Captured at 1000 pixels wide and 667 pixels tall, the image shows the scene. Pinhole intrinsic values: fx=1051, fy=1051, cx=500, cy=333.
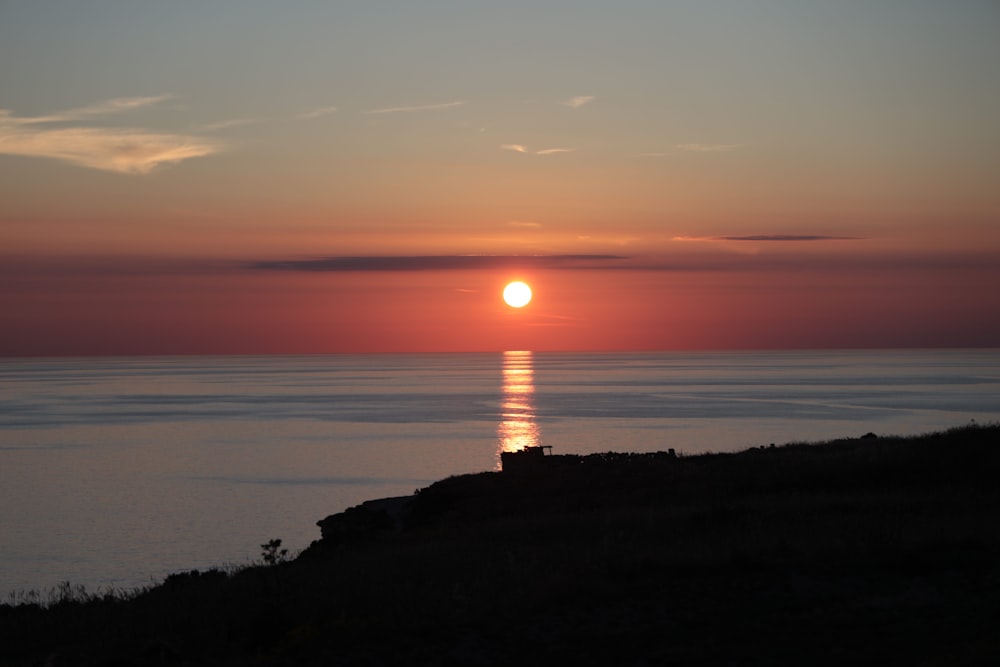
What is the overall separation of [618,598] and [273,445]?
3078 inches

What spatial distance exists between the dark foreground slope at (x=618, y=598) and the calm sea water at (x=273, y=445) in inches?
686

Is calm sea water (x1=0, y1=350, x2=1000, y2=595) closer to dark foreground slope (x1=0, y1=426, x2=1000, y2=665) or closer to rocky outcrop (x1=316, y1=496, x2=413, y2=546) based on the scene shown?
rocky outcrop (x1=316, y1=496, x2=413, y2=546)

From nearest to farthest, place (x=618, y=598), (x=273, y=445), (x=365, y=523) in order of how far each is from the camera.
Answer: (x=618, y=598) < (x=365, y=523) < (x=273, y=445)

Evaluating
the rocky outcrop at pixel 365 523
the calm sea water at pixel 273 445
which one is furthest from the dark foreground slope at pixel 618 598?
the calm sea water at pixel 273 445

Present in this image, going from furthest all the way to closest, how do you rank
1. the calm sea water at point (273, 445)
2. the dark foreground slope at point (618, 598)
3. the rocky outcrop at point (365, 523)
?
the calm sea water at point (273, 445) → the rocky outcrop at point (365, 523) → the dark foreground slope at point (618, 598)

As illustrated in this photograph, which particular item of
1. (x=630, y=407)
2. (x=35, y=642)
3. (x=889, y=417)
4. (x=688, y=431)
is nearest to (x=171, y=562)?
(x=35, y=642)

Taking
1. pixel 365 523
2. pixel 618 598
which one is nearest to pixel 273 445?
pixel 365 523

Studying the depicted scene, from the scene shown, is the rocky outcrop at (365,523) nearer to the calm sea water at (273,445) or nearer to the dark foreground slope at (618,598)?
the calm sea water at (273,445)

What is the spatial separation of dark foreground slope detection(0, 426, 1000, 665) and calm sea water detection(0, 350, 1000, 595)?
17.4m

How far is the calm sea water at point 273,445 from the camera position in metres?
43.8

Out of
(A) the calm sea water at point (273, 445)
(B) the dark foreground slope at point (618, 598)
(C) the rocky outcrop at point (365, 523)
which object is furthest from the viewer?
(A) the calm sea water at point (273, 445)

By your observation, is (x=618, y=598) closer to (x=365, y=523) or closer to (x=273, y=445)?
(x=365, y=523)

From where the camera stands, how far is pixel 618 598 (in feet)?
47.2

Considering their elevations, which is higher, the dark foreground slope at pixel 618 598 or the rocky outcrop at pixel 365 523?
the rocky outcrop at pixel 365 523
